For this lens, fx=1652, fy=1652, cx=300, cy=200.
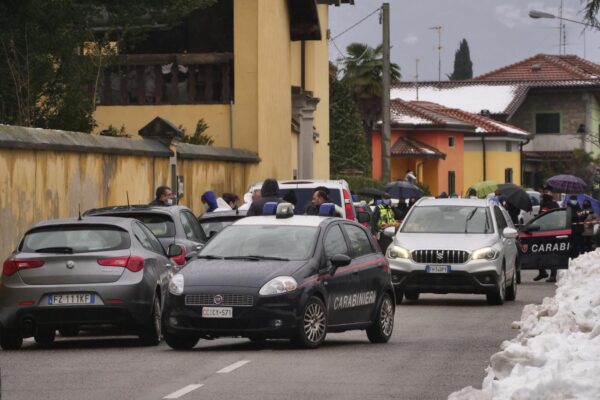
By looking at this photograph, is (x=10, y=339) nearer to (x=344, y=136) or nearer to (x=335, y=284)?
(x=335, y=284)

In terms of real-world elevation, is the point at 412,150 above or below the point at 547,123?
below

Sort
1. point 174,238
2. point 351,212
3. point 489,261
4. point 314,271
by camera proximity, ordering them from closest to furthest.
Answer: point 314,271, point 174,238, point 489,261, point 351,212

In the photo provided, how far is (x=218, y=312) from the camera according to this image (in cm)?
1658

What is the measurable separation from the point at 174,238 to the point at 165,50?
1872 centimetres

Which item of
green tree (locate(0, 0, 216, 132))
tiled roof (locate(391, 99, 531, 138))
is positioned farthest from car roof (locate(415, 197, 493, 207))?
tiled roof (locate(391, 99, 531, 138))

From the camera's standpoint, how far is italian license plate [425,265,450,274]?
25750mm

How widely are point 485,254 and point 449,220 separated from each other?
1.40 metres

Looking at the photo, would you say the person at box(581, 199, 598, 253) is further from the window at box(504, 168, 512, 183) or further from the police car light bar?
the window at box(504, 168, 512, 183)

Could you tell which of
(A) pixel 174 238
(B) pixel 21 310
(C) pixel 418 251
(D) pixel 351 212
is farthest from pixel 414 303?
(B) pixel 21 310

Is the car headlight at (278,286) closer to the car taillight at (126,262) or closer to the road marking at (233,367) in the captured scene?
the road marking at (233,367)

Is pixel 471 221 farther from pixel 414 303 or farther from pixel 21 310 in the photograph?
pixel 21 310

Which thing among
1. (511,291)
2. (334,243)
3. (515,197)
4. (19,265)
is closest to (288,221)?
(334,243)

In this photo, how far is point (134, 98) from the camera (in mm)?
38812

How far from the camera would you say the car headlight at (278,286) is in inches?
653
